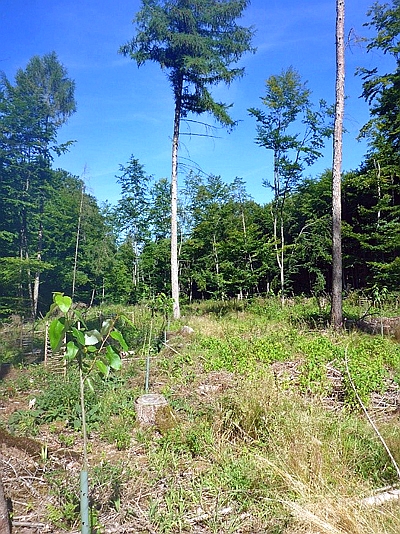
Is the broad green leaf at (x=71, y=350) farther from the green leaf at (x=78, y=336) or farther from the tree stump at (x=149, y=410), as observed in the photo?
the tree stump at (x=149, y=410)

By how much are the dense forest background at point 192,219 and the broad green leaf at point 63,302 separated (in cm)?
756

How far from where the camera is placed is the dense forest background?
352 inches

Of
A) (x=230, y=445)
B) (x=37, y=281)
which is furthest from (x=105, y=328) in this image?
(x=37, y=281)

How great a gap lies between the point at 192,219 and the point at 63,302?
13.6m

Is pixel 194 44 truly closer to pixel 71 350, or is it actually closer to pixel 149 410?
pixel 149 410

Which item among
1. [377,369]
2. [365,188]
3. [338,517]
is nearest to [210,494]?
[338,517]

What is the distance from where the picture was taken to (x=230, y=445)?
3.02 metres

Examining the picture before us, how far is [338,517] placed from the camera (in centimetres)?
200

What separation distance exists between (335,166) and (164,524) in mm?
6609

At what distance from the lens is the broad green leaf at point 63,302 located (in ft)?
4.26

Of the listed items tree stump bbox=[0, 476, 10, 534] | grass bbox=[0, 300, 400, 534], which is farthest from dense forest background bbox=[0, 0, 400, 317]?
tree stump bbox=[0, 476, 10, 534]

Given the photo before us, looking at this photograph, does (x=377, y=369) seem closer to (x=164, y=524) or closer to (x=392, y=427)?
(x=392, y=427)

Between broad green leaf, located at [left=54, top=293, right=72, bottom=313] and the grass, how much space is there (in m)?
1.54

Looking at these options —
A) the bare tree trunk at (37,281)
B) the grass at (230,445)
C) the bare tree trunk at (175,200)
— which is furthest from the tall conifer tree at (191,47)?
the grass at (230,445)
